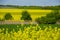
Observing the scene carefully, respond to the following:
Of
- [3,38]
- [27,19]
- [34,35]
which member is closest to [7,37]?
[3,38]

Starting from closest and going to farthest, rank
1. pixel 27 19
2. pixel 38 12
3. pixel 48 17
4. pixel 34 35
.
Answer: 1. pixel 34 35
2. pixel 48 17
3. pixel 27 19
4. pixel 38 12

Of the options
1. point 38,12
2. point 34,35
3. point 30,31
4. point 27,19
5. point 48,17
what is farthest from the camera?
point 38,12

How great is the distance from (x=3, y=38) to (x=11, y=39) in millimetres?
123

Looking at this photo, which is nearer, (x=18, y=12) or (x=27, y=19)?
(x=27, y=19)

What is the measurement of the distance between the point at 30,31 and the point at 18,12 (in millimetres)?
10593

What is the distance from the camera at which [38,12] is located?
14.5m

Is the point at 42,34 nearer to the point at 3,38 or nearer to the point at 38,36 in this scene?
the point at 38,36

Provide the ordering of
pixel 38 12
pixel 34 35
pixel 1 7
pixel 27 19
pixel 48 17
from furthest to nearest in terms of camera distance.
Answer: pixel 1 7 < pixel 38 12 < pixel 27 19 < pixel 48 17 < pixel 34 35

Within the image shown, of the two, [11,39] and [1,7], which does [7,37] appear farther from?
[1,7]

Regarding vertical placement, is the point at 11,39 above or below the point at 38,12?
above

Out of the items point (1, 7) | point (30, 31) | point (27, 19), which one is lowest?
point (1, 7)

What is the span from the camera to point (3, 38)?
12.9 ft

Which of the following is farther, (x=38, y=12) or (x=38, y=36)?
(x=38, y=12)

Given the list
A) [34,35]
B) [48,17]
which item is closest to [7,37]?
[34,35]
